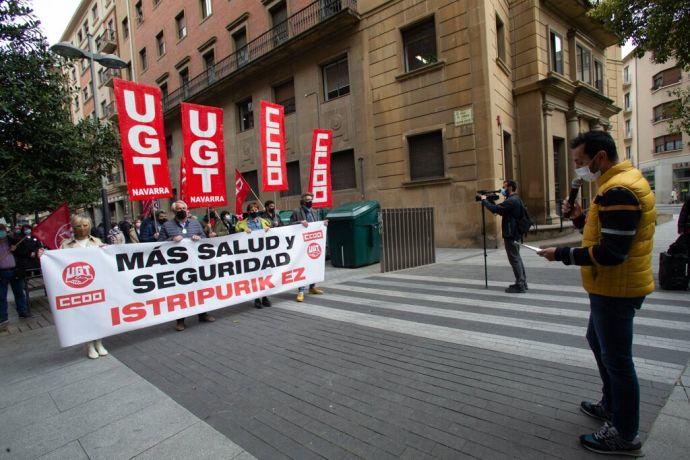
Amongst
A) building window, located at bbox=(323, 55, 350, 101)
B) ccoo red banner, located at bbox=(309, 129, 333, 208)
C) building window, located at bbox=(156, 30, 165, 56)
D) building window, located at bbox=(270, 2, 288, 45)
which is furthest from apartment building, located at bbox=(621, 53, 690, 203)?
building window, located at bbox=(156, 30, 165, 56)

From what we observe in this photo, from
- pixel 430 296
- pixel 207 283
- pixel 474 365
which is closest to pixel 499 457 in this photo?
pixel 474 365

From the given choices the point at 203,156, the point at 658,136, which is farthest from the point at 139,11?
the point at 658,136

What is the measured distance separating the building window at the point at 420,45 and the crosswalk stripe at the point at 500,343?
11.0 metres

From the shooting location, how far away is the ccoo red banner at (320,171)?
917cm

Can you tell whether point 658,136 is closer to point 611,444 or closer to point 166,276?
point 611,444

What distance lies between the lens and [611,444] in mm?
2199

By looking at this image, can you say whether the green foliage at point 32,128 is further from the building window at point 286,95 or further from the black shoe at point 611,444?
the building window at point 286,95

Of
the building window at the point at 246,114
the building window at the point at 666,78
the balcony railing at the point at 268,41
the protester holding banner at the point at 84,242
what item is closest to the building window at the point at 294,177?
the building window at the point at 246,114

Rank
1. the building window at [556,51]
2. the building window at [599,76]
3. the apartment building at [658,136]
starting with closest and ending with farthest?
the building window at [556,51] → the building window at [599,76] → the apartment building at [658,136]

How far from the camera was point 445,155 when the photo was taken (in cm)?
1264

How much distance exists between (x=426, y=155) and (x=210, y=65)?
1705 centimetres

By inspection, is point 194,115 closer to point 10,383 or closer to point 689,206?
point 10,383

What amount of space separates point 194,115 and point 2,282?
4.27 metres

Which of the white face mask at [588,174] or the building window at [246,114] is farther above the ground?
the building window at [246,114]
